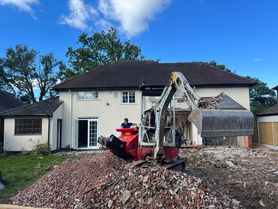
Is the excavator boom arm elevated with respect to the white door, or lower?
elevated

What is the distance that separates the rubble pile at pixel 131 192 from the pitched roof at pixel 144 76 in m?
10.5

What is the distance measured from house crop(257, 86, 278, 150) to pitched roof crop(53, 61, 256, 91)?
275 cm

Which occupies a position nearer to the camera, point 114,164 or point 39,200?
point 39,200

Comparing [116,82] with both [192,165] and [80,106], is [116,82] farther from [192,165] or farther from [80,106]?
[192,165]

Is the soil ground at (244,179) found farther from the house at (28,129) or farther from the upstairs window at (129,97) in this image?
the house at (28,129)

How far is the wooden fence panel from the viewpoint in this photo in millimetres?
14461

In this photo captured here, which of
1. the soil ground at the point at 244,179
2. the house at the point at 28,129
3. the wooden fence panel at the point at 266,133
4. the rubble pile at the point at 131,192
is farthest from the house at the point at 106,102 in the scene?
the rubble pile at the point at 131,192

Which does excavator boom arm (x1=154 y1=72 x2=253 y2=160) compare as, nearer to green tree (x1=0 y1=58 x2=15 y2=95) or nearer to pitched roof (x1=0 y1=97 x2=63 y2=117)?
pitched roof (x1=0 y1=97 x2=63 y2=117)

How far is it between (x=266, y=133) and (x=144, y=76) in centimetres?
1080

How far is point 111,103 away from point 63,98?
3866mm

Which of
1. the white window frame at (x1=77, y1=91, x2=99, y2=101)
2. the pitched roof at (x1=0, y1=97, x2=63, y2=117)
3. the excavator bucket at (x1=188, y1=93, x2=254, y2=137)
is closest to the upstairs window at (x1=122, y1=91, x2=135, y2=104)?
the white window frame at (x1=77, y1=91, x2=99, y2=101)

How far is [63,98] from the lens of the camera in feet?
49.8

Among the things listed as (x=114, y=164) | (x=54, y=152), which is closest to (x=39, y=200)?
→ (x=114, y=164)

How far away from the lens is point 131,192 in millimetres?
4383
